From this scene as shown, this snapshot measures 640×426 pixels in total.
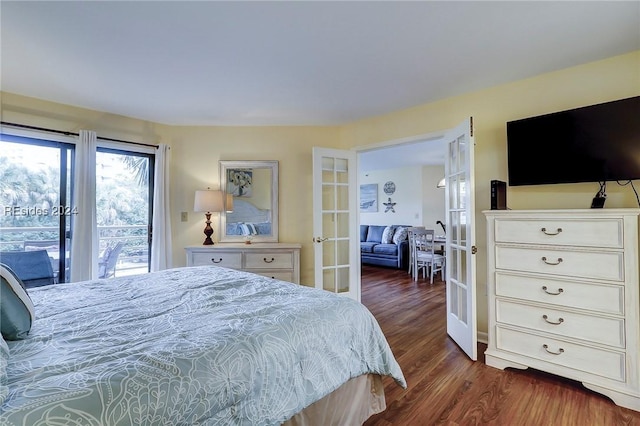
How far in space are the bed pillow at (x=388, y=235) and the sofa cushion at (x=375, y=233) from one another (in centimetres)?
14

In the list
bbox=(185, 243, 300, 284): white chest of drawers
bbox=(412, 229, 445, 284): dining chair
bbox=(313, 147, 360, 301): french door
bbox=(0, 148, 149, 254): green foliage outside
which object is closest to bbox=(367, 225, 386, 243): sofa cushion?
bbox=(412, 229, 445, 284): dining chair

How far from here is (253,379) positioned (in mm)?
1048

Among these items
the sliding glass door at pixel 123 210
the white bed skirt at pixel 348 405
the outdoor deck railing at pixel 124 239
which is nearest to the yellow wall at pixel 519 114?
the white bed skirt at pixel 348 405

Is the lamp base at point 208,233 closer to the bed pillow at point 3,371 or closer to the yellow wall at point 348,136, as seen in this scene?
the yellow wall at point 348,136

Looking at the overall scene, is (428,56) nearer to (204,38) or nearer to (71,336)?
(204,38)

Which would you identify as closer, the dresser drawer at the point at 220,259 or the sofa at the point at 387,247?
the dresser drawer at the point at 220,259

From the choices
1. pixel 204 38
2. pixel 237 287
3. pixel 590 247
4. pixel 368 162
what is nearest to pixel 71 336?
pixel 237 287

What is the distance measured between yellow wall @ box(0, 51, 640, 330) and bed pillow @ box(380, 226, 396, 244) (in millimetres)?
3392

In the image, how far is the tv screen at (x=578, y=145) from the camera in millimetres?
2012

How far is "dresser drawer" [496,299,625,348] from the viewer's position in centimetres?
189

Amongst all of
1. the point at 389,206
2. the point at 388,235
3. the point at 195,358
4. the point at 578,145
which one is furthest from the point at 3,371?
the point at 389,206

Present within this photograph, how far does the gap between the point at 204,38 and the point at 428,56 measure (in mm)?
1594

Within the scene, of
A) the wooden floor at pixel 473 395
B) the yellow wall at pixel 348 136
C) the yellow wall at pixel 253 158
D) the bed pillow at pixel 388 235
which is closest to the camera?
the wooden floor at pixel 473 395

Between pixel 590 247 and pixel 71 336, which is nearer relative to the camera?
pixel 71 336
